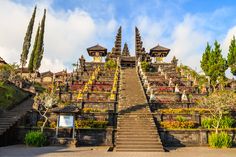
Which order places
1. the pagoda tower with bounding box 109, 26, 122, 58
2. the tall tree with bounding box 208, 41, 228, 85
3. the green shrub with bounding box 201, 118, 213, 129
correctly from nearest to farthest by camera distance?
the green shrub with bounding box 201, 118, 213, 129
the tall tree with bounding box 208, 41, 228, 85
the pagoda tower with bounding box 109, 26, 122, 58

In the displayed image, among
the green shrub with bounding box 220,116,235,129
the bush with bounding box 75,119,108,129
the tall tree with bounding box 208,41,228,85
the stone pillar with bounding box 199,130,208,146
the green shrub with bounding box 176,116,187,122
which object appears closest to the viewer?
the stone pillar with bounding box 199,130,208,146

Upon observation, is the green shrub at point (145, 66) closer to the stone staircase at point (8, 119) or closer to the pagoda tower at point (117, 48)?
the pagoda tower at point (117, 48)

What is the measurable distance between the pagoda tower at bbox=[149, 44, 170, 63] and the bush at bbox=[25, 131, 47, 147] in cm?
4291

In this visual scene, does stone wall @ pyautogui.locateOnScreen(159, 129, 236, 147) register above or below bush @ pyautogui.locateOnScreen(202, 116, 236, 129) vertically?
below

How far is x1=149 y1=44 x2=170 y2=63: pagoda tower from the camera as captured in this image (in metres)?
56.1

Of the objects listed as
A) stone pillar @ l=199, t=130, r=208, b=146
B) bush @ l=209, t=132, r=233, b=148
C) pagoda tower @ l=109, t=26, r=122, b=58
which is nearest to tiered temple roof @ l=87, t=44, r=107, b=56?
pagoda tower @ l=109, t=26, r=122, b=58

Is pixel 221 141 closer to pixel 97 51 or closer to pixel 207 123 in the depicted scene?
pixel 207 123

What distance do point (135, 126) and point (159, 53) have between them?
39880mm

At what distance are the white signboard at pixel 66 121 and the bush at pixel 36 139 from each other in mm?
1582

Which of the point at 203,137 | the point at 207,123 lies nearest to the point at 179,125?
the point at 203,137

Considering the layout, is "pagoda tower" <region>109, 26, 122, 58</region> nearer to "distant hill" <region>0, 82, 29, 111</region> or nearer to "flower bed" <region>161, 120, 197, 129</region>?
"distant hill" <region>0, 82, 29, 111</region>

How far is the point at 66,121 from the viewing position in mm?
17641

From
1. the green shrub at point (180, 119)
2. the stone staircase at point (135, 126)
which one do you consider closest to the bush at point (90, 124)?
the stone staircase at point (135, 126)

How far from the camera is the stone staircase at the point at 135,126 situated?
1561cm
